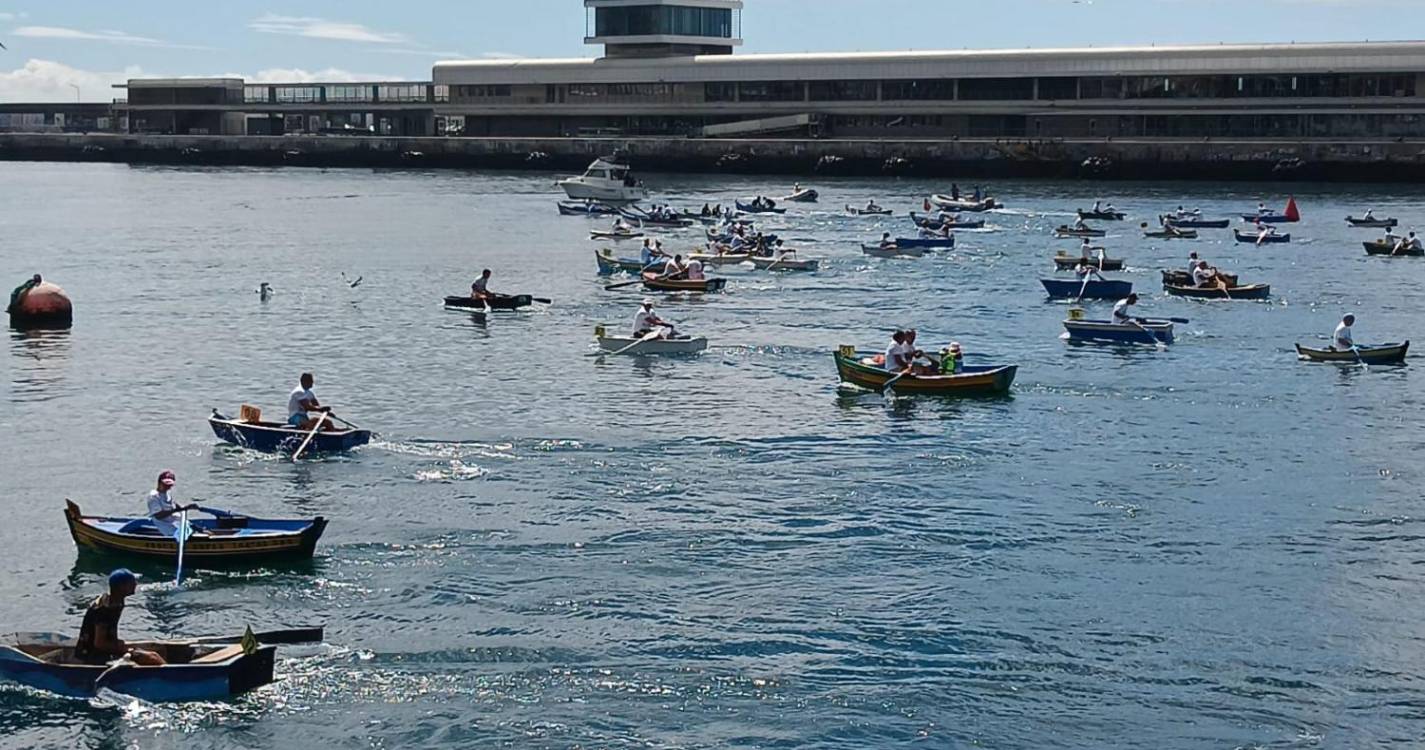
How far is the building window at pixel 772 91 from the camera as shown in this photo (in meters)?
167

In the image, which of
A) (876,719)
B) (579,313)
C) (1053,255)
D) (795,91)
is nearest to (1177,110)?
(795,91)

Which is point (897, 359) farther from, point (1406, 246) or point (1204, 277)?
point (1406, 246)

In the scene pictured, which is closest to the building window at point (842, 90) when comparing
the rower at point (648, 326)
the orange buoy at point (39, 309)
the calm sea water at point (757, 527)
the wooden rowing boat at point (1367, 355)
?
the calm sea water at point (757, 527)

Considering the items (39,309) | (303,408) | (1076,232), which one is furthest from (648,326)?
(1076,232)

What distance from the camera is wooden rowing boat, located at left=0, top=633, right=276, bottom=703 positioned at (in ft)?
82.6

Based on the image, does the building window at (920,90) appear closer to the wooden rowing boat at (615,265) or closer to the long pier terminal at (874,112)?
the long pier terminal at (874,112)

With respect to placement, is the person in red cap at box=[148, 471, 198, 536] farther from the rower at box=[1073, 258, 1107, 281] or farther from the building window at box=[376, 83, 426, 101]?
the building window at box=[376, 83, 426, 101]

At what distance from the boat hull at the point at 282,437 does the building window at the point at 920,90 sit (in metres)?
124

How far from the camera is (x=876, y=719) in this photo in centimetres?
2512

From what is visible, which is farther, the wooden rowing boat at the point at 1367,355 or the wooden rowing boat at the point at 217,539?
the wooden rowing boat at the point at 1367,355

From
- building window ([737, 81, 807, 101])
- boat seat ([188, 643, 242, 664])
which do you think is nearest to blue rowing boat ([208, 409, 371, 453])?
boat seat ([188, 643, 242, 664])

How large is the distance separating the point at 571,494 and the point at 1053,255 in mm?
53893

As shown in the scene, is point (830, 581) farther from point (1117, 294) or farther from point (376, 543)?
point (1117, 294)

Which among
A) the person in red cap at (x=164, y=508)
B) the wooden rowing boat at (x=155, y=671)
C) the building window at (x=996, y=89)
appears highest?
the building window at (x=996, y=89)
